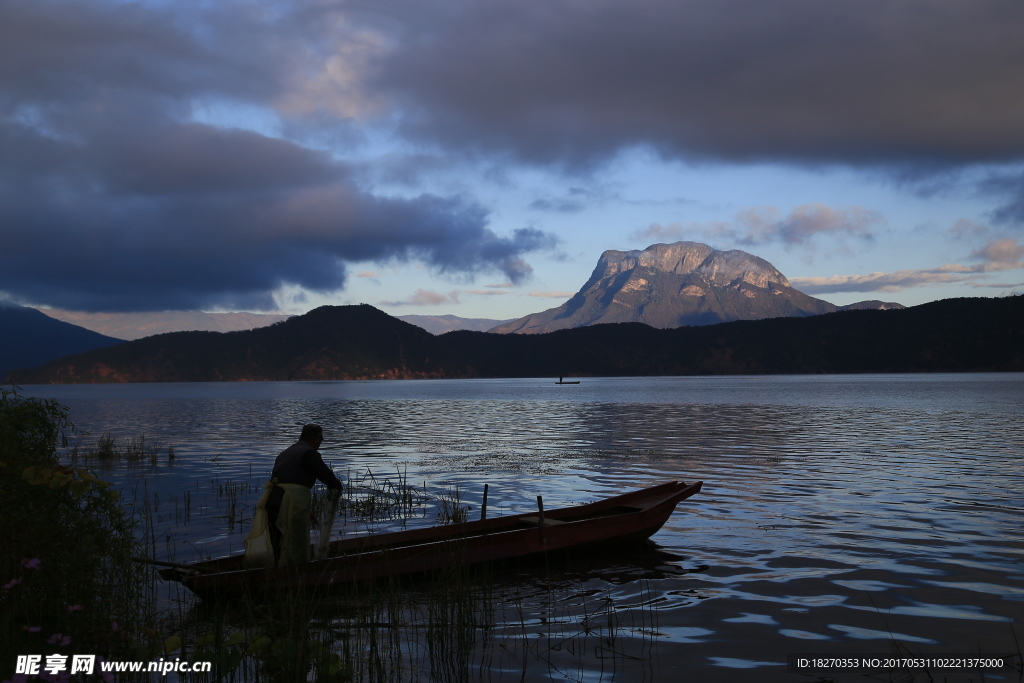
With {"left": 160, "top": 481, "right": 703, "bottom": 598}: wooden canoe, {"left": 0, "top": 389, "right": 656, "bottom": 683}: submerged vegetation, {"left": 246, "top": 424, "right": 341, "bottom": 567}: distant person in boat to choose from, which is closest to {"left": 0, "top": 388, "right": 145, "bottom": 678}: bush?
{"left": 0, "top": 389, "right": 656, "bottom": 683}: submerged vegetation

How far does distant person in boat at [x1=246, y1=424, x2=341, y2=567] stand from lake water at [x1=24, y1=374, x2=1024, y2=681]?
363 centimetres

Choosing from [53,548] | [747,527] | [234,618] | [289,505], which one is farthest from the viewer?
A: [747,527]

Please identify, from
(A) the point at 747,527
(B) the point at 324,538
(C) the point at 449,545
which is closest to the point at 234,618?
(B) the point at 324,538

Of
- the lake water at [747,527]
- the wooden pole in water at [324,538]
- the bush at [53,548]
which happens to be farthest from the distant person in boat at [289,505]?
the lake water at [747,527]

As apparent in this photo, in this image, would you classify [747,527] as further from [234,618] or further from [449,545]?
[234,618]

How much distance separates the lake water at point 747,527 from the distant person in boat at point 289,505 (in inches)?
143

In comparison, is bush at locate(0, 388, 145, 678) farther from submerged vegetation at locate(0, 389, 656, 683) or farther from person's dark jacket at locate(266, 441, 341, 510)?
person's dark jacket at locate(266, 441, 341, 510)

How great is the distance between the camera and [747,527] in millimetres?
14578

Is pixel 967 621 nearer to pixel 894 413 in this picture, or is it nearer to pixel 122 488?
pixel 122 488

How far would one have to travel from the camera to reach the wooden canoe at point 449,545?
9.75 metres

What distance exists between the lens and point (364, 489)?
20500 millimetres

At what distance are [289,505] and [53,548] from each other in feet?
10.2

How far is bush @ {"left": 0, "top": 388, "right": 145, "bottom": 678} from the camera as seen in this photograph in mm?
7035

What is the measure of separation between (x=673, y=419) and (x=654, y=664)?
138 ft
